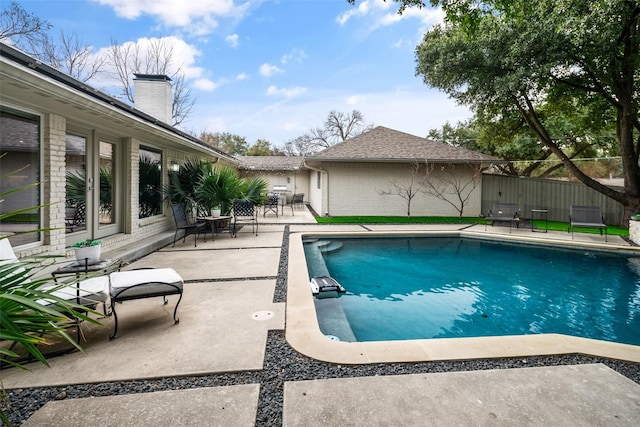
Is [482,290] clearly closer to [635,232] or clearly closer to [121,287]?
[121,287]

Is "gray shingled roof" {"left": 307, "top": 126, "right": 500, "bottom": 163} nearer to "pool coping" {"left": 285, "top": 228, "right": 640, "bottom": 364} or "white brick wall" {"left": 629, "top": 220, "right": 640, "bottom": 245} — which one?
"white brick wall" {"left": 629, "top": 220, "right": 640, "bottom": 245}

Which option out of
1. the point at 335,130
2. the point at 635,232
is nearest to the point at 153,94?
the point at 635,232

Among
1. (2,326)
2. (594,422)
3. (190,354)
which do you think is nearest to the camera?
(2,326)

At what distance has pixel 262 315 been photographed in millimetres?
3529

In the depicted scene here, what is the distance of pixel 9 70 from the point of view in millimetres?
2887

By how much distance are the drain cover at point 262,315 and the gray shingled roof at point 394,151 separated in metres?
9.81

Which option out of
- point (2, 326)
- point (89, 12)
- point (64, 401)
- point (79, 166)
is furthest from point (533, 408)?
point (89, 12)

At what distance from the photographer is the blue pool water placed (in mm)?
4293

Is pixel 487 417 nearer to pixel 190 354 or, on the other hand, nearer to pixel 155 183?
pixel 190 354

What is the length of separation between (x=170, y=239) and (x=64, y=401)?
6265mm

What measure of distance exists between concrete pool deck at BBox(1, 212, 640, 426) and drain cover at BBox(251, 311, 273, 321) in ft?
0.04

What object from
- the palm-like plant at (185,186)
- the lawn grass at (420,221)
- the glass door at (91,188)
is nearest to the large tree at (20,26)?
the palm-like plant at (185,186)

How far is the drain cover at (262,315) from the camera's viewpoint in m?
3.46

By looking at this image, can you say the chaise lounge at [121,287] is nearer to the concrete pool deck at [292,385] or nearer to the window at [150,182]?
the concrete pool deck at [292,385]
